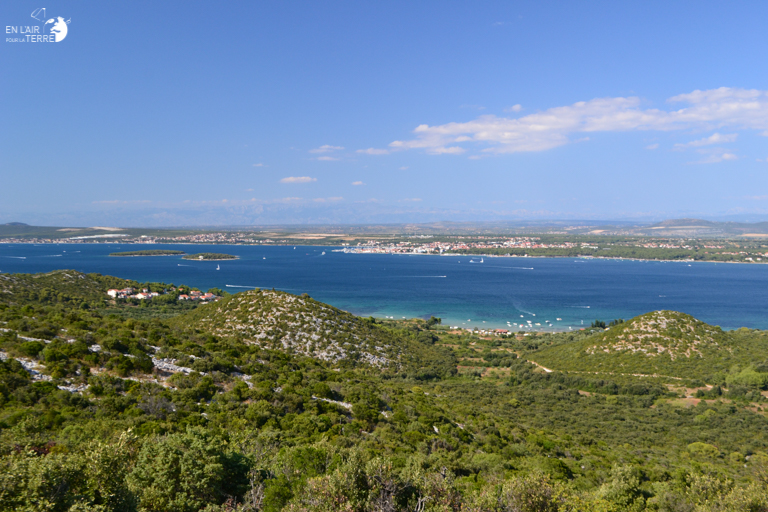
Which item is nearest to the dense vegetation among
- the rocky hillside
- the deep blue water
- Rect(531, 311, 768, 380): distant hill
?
Rect(531, 311, 768, 380): distant hill

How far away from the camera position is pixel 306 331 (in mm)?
40594

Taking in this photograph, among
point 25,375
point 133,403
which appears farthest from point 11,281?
point 133,403

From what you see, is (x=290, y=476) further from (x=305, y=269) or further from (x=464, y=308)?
(x=305, y=269)

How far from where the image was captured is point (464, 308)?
285 ft

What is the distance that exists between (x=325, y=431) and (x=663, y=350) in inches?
1621

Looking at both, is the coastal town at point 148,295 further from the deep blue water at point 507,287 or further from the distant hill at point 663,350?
the distant hill at point 663,350

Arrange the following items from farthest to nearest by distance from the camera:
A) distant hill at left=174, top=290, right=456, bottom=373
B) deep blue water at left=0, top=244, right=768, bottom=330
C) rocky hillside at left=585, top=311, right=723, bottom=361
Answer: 1. deep blue water at left=0, top=244, right=768, bottom=330
2. rocky hillside at left=585, top=311, right=723, bottom=361
3. distant hill at left=174, top=290, right=456, bottom=373

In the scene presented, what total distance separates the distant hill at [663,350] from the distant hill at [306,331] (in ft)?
47.6

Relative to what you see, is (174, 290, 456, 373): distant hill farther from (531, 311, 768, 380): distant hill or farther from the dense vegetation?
(531, 311, 768, 380): distant hill

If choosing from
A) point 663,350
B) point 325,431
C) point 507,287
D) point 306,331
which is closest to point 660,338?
point 663,350

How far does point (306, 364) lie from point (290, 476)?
17940 millimetres

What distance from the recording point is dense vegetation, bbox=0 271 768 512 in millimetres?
10547

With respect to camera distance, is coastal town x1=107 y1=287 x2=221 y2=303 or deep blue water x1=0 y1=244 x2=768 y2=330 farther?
deep blue water x1=0 y1=244 x2=768 y2=330

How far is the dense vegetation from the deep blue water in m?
39.9
